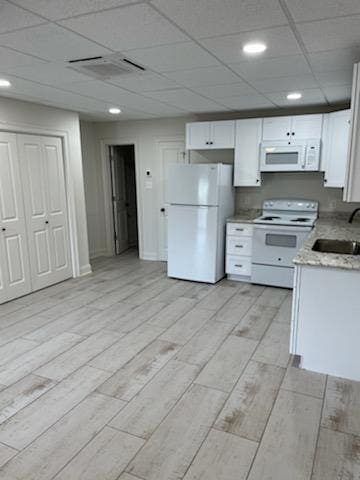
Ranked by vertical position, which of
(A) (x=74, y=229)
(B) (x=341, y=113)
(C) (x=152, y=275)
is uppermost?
(B) (x=341, y=113)

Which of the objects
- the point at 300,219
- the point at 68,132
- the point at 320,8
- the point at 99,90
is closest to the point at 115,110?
the point at 68,132

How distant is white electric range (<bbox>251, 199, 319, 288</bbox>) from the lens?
4523mm

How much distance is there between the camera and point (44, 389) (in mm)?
2553

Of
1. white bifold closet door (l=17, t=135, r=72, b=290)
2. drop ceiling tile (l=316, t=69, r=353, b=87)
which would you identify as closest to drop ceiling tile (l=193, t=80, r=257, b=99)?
drop ceiling tile (l=316, t=69, r=353, b=87)

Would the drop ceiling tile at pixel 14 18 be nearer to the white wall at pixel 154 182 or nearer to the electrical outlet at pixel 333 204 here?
the white wall at pixel 154 182

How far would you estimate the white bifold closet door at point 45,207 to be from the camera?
14.8 ft

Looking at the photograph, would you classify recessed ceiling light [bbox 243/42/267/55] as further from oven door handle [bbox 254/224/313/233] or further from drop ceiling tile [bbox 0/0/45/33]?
oven door handle [bbox 254/224/313/233]

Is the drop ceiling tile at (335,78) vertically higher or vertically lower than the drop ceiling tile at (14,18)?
lower

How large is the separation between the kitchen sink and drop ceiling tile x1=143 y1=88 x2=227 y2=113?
206 centimetres

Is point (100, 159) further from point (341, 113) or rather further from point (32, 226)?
point (341, 113)

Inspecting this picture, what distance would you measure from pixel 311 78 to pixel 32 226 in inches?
144

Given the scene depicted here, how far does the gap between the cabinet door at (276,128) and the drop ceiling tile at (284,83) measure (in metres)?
0.99

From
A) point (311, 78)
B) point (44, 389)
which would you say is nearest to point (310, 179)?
point (311, 78)

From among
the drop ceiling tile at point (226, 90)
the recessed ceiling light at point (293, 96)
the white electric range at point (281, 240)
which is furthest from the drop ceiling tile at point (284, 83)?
the white electric range at point (281, 240)
